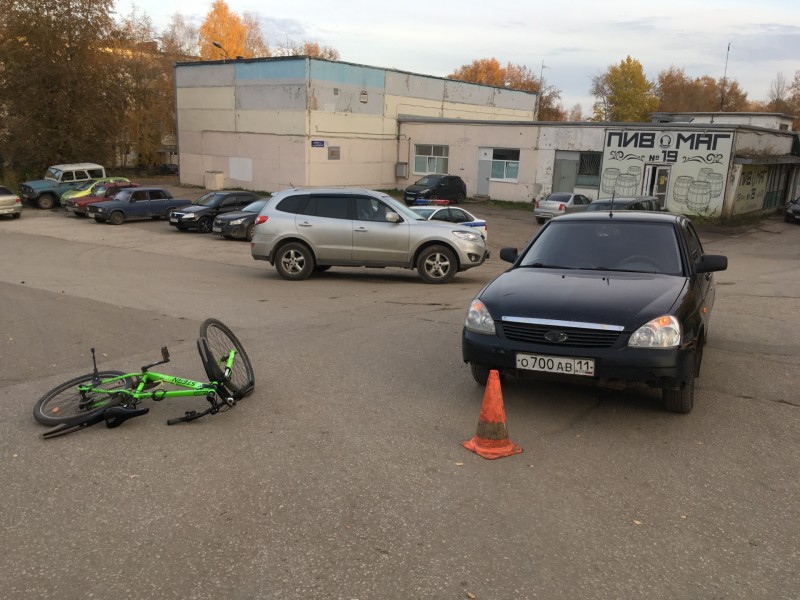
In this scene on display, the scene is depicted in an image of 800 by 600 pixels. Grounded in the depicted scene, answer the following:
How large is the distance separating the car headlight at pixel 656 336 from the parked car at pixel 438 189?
2725 cm

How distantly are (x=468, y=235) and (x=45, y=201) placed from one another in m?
25.3

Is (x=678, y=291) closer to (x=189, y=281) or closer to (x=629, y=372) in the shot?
(x=629, y=372)

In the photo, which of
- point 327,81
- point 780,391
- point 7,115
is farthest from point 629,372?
point 7,115

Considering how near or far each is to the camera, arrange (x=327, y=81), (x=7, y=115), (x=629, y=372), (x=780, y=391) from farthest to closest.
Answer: (x=7, y=115)
(x=327, y=81)
(x=780, y=391)
(x=629, y=372)

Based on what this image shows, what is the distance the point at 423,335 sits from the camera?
832cm

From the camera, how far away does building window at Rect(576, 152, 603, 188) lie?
108 feet

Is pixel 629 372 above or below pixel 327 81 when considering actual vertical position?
below

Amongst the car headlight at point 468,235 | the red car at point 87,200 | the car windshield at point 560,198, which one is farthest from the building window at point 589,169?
the red car at point 87,200

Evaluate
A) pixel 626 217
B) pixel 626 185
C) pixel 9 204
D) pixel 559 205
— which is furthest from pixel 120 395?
pixel 626 185

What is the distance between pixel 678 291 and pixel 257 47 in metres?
75.7

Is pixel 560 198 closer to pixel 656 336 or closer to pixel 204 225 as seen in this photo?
pixel 204 225

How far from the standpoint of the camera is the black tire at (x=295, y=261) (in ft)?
43.0

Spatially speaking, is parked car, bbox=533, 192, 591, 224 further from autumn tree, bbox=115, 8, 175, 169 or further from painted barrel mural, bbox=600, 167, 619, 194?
autumn tree, bbox=115, 8, 175, 169

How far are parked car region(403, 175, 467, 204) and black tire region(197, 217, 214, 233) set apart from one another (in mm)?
10970
